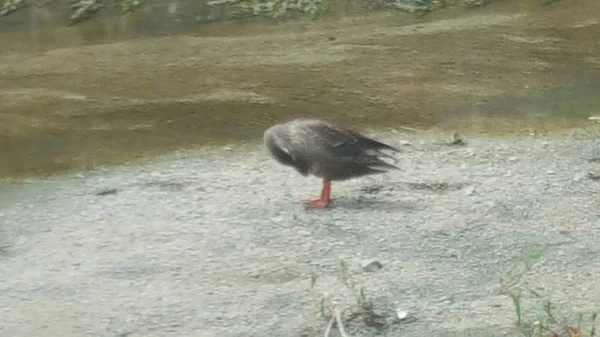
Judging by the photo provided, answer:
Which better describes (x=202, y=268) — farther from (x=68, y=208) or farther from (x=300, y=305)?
(x=68, y=208)

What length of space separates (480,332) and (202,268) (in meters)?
1.20

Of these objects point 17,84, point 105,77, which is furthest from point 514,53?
point 17,84

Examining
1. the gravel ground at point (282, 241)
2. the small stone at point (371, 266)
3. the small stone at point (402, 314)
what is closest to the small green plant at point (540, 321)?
the gravel ground at point (282, 241)

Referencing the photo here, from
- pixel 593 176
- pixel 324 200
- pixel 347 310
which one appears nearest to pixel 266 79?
pixel 324 200

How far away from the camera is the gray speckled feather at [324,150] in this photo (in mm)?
4910

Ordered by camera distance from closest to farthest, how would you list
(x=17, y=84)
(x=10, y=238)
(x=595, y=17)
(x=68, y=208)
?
(x=10, y=238) → (x=68, y=208) → (x=17, y=84) → (x=595, y=17)

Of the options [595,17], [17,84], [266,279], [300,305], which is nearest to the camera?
[300,305]

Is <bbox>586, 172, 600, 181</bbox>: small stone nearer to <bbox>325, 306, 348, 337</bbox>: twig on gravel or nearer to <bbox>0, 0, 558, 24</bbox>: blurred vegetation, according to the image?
<bbox>325, 306, 348, 337</bbox>: twig on gravel

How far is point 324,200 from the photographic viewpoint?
16.4 feet

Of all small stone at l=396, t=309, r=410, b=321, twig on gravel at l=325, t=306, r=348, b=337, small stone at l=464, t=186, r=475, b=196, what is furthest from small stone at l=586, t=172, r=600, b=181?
twig on gravel at l=325, t=306, r=348, b=337

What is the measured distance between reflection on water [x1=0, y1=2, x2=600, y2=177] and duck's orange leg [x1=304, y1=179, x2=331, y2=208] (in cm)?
147

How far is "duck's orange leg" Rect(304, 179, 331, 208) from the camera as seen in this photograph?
16.4ft

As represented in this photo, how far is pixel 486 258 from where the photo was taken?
4.27 metres

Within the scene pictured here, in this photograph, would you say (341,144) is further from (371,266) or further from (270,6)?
(270,6)
